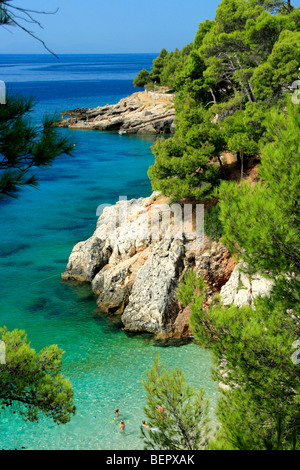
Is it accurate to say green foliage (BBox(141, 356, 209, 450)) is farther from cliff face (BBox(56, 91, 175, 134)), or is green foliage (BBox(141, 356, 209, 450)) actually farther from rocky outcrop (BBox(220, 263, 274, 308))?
cliff face (BBox(56, 91, 175, 134))

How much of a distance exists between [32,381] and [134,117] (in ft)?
200

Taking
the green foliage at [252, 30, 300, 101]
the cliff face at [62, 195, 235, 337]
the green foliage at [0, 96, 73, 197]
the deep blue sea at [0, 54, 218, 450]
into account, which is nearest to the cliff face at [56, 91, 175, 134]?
the deep blue sea at [0, 54, 218, 450]

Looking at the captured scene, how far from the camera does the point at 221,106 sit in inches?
977

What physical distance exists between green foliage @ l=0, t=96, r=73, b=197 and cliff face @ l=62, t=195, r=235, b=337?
1220cm

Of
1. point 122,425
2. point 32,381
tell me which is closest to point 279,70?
point 122,425

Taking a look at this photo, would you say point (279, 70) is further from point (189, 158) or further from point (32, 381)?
point (32, 381)

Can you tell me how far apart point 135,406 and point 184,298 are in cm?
708

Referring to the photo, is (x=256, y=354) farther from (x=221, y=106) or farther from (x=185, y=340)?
(x=221, y=106)

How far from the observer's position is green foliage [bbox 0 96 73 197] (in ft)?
20.7

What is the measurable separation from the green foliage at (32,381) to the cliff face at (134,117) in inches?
2044

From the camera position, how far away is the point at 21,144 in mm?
6375

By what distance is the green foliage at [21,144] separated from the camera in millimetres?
6297

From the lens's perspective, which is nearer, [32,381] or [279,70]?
[32,381]

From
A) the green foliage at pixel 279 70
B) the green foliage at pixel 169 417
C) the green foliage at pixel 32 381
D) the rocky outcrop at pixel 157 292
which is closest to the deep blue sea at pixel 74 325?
the rocky outcrop at pixel 157 292
